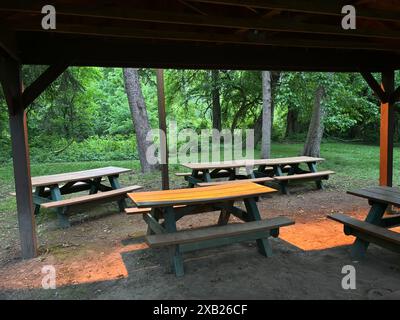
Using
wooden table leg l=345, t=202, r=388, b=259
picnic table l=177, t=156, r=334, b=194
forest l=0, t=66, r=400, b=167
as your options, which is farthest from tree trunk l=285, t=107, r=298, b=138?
wooden table leg l=345, t=202, r=388, b=259

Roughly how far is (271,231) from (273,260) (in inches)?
13.1

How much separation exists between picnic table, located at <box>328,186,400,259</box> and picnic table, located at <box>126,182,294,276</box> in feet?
2.49

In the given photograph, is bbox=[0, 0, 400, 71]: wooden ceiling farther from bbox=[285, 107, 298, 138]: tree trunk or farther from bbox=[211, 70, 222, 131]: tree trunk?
bbox=[285, 107, 298, 138]: tree trunk

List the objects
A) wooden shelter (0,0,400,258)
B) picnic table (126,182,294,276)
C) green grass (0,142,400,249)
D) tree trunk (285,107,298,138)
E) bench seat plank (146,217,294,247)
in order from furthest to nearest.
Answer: tree trunk (285,107,298,138) → green grass (0,142,400,249) → picnic table (126,182,294,276) → bench seat plank (146,217,294,247) → wooden shelter (0,0,400,258)

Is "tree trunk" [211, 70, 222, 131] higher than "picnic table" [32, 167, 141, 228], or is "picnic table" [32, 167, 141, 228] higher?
"tree trunk" [211, 70, 222, 131]

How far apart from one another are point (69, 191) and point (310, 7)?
17.6 feet

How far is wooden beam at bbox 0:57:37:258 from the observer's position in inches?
164

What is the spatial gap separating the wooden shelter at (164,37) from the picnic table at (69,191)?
1226 millimetres

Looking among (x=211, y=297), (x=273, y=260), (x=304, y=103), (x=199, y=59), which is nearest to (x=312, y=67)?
(x=199, y=59)

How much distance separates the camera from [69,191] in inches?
269

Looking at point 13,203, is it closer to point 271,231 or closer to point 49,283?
point 49,283

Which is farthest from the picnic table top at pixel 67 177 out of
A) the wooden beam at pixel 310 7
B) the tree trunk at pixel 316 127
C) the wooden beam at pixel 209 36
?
the tree trunk at pixel 316 127

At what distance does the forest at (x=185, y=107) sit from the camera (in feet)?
35.5

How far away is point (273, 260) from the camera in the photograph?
4137mm
